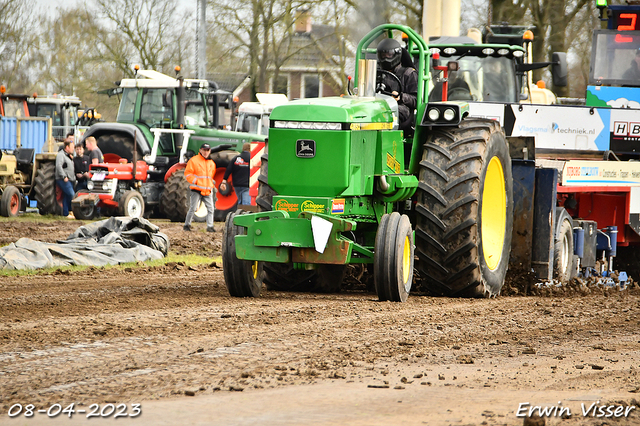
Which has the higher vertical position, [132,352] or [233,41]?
[233,41]

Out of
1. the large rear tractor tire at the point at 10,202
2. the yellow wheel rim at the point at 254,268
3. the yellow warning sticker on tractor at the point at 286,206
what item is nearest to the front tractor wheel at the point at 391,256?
the yellow warning sticker on tractor at the point at 286,206

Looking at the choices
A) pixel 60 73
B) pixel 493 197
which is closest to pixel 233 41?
pixel 60 73

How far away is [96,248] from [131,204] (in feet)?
22.2

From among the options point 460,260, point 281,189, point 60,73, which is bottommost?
point 460,260

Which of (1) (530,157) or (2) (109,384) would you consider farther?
(1) (530,157)

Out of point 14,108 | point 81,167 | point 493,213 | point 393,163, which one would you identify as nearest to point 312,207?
point 393,163

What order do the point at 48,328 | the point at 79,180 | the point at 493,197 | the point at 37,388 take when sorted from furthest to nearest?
1. the point at 79,180
2. the point at 493,197
3. the point at 48,328
4. the point at 37,388

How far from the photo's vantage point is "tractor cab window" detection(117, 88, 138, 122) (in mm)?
20281

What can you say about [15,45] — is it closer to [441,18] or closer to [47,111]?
[47,111]

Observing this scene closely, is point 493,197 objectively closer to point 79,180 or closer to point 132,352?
point 132,352

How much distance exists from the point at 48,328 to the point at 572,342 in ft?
11.9

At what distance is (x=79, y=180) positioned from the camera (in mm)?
18984

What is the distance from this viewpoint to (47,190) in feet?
63.1

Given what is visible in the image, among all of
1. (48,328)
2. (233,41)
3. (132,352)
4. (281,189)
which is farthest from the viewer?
(233,41)
